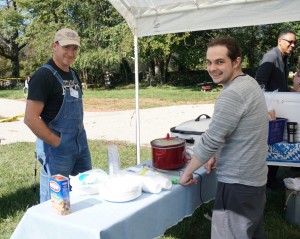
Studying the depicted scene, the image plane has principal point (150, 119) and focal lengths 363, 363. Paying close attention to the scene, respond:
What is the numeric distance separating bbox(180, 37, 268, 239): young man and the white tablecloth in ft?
0.95

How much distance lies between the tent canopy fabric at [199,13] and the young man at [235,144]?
A: 2074 mm

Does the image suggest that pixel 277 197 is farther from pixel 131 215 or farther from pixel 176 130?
pixel 131 215

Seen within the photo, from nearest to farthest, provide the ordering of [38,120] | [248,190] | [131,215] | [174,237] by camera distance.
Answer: [131,215]
[248,190]
[38,120]
[174,237]

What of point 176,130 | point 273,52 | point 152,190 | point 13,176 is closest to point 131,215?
point 152,190

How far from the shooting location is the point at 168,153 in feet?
8.40

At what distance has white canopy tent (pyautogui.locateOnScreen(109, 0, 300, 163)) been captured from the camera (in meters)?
3.91

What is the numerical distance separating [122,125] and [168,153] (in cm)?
780

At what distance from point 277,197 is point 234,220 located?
2.55 meters

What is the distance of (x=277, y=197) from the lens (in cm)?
446

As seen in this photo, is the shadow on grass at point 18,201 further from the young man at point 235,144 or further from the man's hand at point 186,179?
the young man at point 235,144

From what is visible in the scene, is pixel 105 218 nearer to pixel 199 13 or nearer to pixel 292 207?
pixel 292 207

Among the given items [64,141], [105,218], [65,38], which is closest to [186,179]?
[105,218]

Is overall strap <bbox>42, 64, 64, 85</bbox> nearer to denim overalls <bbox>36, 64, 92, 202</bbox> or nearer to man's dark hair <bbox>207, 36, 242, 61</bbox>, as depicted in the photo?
denim overalls <bbox>36, 64, 92, 202</bbox>

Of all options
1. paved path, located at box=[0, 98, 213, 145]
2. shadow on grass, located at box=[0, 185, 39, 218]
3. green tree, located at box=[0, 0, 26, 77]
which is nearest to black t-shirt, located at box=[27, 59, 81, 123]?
shadow on grass, located at box=[0, 185, 39, 218]
